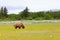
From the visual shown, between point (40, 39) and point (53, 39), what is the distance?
923 millimetres

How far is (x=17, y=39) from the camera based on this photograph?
1786cm

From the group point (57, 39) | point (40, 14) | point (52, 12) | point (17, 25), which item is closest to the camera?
point (57, 39)

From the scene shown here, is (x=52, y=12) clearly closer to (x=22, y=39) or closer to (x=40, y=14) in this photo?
(x=40, y=14)

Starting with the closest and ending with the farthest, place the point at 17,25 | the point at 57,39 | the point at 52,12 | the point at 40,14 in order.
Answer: the point at 57,39 < the point at 17,25 < the point at 40,14 < the point at 52,12

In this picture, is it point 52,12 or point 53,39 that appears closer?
point 53,39

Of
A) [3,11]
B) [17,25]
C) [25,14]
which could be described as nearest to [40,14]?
[25,14]

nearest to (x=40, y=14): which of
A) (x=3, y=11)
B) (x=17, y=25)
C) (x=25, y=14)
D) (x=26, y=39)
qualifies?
(x=25, y=14)

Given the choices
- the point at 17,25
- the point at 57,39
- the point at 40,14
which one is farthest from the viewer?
the point at 40,14

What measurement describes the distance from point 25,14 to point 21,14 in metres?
1.39

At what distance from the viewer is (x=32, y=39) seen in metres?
18.0

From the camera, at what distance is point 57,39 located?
17812 millimetres

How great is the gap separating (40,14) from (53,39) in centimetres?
6853

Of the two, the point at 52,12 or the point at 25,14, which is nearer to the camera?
the point at 25,14

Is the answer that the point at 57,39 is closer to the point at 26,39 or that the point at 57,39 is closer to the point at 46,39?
the point at 46,39
